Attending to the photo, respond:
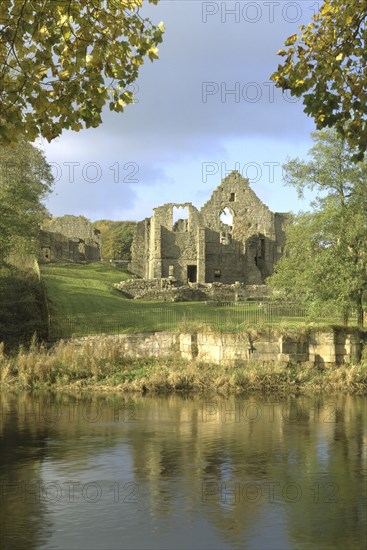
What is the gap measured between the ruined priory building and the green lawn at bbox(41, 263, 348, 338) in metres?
22.9

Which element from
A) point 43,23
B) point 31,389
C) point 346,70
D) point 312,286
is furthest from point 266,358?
point 43,23

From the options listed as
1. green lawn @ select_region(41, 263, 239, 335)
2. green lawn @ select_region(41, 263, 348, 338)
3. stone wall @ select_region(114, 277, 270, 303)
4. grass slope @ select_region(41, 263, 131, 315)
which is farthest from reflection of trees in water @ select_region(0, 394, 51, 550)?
stone wall @ select_region(114, 277, 270, 303)

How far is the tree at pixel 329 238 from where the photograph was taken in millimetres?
26812

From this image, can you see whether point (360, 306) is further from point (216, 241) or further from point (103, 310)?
point (216, 241)

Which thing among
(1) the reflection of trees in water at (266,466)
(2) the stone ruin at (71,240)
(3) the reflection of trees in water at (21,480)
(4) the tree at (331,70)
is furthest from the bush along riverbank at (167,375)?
(2) the stone ruin at (71,240)

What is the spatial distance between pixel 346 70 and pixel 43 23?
4950 millimetres

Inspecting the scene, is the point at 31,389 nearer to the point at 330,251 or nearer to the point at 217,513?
the point at 330,251

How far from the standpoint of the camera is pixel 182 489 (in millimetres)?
12430

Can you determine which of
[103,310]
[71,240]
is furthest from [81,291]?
[71,240]

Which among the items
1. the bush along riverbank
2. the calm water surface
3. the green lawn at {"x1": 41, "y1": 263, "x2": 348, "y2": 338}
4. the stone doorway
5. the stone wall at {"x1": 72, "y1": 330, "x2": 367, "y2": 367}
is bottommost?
the calm water surface

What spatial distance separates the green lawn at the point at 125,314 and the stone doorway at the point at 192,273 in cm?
2346

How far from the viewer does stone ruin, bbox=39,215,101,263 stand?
68.2 m

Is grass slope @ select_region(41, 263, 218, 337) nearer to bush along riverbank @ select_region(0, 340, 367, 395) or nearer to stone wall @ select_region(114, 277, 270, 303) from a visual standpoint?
stone wall @ select_region(114, 277, 270, 303)

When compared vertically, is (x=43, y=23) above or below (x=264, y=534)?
above
